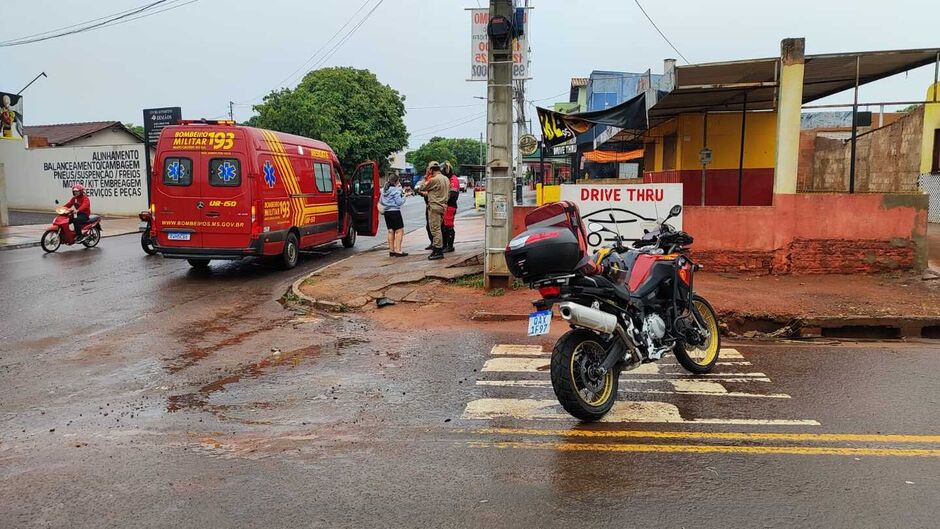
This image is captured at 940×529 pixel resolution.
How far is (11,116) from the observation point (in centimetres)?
2961

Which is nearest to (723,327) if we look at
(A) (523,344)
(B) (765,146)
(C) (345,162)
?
(A) (523,344)

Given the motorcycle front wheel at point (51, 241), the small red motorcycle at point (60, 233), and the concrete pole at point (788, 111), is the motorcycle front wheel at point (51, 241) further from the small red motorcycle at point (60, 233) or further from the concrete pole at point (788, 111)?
the concrete pole at point (788, 111)

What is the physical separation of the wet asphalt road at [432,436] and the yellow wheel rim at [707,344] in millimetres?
192

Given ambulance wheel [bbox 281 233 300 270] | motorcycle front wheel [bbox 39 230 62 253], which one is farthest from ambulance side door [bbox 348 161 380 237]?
motorcycle front wheel [bbox 39 230 62 253]

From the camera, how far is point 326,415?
201 inches

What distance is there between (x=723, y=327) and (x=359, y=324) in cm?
452

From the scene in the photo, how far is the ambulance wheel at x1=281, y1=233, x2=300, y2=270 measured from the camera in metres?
12.7

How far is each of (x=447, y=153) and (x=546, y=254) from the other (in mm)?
102576

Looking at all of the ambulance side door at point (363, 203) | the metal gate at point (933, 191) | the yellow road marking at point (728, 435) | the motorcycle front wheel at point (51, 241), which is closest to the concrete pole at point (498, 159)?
the yellow road marking at point (728, 435)

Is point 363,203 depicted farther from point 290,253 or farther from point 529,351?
point 529,351

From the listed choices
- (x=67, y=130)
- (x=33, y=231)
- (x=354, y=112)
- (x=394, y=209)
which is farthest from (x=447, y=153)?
(x=394, y=209)

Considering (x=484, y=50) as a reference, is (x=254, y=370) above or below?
below

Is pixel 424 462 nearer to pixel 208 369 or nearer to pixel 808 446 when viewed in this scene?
pixel 808 446

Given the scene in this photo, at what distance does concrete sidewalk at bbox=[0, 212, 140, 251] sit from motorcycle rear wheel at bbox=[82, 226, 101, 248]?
79.6 inches
